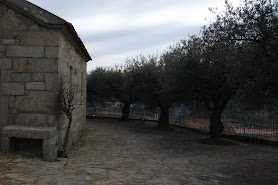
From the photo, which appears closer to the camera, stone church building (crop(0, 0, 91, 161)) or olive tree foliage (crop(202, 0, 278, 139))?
olive tree foliage (crop(202, 0, 278, 139))

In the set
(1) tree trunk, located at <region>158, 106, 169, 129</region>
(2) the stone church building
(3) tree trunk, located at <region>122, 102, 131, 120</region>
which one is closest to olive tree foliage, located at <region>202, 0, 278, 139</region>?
(2) the stone church building

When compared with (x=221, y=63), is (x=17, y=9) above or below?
above

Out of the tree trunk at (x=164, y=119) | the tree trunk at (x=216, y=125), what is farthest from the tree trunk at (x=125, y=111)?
the tree trunk at (x=216, y=125)

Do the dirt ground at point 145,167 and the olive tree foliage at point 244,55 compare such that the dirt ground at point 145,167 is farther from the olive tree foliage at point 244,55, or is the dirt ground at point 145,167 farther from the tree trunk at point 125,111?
the tree trunk at point 125,111

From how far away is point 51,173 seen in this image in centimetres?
→ 458

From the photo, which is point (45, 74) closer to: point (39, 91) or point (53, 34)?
point (39, 91)

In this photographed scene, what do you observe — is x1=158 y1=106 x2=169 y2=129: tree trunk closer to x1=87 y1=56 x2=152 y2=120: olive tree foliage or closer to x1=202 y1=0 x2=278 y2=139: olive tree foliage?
x1=87 y1=56 x2=152 y2=120: olive tree foliage

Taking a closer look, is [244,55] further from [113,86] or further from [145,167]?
[113,86]

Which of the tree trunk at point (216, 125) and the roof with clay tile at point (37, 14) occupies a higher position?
the roof with clay tile at point (37, 14)

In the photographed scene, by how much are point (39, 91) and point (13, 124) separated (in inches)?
39.6

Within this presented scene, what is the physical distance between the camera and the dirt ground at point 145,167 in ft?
14.8

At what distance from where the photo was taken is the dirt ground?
177 inches

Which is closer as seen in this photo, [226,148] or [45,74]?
[45,74]

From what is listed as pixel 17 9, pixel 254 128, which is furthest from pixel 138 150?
pixel 254 128
